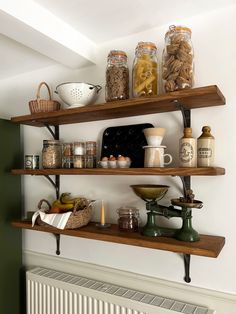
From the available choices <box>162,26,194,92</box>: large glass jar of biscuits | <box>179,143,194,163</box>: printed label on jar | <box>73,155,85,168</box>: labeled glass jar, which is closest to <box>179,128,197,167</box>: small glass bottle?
<box>179,143,194,163</box>: printed label on jar

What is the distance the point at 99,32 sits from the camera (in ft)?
4.73

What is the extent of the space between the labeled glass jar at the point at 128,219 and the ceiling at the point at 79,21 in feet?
2.88

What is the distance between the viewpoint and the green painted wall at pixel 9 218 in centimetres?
171

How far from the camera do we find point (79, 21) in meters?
1.34

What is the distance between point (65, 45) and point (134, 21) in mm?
369

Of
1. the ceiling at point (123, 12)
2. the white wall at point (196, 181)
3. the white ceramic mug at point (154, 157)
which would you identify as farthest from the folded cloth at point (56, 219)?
the ceiling at point (123, 12)

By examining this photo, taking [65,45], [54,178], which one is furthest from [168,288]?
[65,45]

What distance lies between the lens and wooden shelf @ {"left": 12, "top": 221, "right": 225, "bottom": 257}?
42.0 inches

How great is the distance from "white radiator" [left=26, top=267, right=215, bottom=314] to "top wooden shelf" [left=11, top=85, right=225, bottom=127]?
945 millimetres

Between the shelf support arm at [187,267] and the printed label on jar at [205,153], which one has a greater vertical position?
the printed label on jar at [205,153]

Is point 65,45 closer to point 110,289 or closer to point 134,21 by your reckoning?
point 134,21

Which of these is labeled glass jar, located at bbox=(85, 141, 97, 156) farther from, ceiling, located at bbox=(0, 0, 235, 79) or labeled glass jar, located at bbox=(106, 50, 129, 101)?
ceiling, located at bbox=(0, 0, 235, 79)

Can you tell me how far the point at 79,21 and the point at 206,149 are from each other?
2.91 feet

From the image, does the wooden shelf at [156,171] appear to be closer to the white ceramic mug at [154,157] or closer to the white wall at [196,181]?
the white ceramic mug at [154,157]
